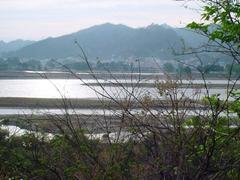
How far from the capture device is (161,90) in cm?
445

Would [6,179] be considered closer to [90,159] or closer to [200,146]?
[90,159]

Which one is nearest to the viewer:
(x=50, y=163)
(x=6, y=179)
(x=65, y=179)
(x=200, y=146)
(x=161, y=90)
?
(x=200, y=146)

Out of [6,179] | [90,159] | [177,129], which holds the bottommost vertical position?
[6,179]

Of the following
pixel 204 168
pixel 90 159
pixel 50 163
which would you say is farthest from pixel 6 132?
pixel 204 168

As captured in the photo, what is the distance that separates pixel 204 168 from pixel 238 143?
1.02 meters

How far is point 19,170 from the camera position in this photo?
6863mm

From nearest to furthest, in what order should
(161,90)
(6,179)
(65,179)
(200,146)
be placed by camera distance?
(200,146)
(161,90)
(65,179)
(6,179)

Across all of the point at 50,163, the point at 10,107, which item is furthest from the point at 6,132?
the point at 10,107

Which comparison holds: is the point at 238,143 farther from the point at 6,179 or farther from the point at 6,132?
the point at 6,132

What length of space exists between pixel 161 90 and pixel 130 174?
2.88 feet

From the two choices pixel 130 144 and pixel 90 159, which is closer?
pixel 90 159

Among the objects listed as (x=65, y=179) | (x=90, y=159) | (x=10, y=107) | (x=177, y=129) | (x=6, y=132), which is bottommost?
(x=10, y=107)

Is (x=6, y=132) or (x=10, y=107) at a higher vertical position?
(x=6, y=132)

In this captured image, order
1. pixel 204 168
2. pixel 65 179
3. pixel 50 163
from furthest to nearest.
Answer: pixel 50 163
pixel 65 179
pixel 204 168
